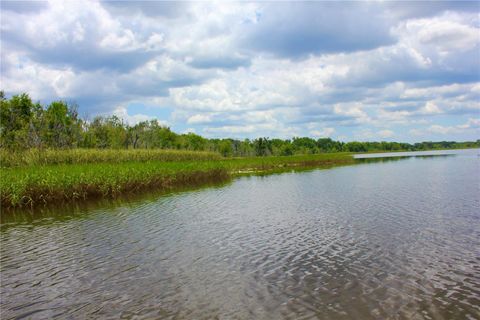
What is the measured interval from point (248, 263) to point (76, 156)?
29756 millimetres

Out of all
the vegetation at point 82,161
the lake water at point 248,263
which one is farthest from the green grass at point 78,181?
the lake water at point 248,263

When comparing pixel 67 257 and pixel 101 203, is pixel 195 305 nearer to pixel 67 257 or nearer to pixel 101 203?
pixel 67 257

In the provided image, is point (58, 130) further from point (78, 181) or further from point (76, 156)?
point (78, 181)

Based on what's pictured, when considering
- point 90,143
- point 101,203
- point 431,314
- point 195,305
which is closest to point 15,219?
point 101,203

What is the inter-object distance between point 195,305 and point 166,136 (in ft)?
335

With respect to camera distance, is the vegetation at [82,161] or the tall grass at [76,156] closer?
the vegetation at [82,161]

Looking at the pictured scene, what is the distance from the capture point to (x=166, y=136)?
10775 centimetres

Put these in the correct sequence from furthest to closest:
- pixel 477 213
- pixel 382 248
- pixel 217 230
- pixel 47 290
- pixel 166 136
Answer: pixel 166 136 < pixel 477 213 < pixel 217 230 < pixel 382 248 < pixel 47 290

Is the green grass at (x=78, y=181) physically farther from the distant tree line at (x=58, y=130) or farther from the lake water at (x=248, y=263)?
the distant tree line at (x=58, y=130)

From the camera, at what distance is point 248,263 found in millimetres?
11539

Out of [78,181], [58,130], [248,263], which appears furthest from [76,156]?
[248,263]

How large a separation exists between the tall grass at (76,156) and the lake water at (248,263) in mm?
13379

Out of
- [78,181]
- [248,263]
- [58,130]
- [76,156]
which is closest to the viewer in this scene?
[248,263]

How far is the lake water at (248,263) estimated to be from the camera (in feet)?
27.5
